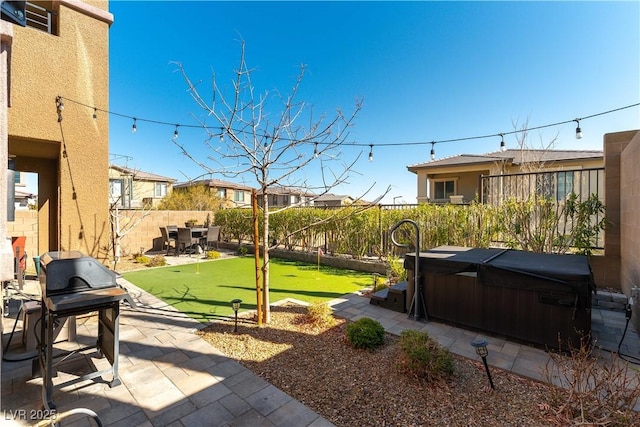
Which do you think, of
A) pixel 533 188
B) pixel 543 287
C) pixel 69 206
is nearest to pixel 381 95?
pixel 533 188

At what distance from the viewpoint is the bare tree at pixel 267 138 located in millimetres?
3957

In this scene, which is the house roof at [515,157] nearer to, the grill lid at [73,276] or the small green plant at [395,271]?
the small green plant at [395,271]

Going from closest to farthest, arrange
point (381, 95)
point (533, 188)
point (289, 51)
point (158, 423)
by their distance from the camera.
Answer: point (158, 423) → point (533, 188) → point (289, 51) → point (381, 95)

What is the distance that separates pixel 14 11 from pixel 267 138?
2.64 metres

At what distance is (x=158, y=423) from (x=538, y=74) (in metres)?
11.1

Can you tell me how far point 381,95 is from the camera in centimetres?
1044

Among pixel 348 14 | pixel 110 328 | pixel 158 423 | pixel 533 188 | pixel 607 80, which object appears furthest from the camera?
pixel 348 14

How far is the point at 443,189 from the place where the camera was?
18.3 metres

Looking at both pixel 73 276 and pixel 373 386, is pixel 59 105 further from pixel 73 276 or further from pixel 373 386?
pixel 373 386

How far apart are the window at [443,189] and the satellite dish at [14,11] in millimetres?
18908

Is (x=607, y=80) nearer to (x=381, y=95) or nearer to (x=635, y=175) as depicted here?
(x=635, y=175)

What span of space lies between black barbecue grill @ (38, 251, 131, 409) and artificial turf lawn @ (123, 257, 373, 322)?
6.21ft

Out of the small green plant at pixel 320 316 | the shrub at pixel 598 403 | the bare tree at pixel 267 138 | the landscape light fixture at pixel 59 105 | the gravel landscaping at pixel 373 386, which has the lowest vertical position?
the gravel landscaping at pixel 373 386

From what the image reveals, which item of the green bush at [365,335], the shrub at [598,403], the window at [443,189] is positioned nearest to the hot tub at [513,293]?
the shrub at [598,403]
